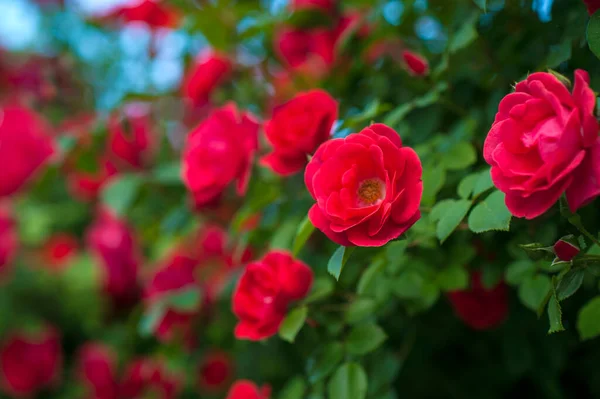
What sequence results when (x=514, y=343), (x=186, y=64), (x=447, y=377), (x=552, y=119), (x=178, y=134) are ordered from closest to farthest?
1. (x=552, y=119)
2. (x=514, y=343)
3. (x=447, y=377)
4. (x=186, y=64)
5. (x=178, y=134)

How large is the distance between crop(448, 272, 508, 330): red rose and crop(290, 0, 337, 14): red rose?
53cm

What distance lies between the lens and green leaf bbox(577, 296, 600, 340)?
60 cm

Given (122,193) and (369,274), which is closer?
(369,274)

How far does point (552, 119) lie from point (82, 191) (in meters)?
1.39

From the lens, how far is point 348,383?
0.62 m

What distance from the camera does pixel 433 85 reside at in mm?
747

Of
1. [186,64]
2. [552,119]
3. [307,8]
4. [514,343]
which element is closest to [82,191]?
[186,64]

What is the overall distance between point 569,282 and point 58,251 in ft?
4.97

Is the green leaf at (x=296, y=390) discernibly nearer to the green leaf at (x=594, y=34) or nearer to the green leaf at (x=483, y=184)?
the green leaf at (x=483, y=184)

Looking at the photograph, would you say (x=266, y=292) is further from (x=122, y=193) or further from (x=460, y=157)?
(x=122, y=193)

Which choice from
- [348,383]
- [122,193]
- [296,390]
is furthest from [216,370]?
[348,383]

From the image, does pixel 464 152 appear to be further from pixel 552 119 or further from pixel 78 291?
pixel 78 291

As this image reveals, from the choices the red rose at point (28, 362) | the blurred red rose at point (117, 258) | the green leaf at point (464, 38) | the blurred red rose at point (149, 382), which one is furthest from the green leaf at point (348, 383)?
the red rose at point (28, 362)

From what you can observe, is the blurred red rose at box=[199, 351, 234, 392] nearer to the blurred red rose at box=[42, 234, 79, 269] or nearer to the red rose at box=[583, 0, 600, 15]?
the blurred red rose at box=[42, 234, 79, 269]
